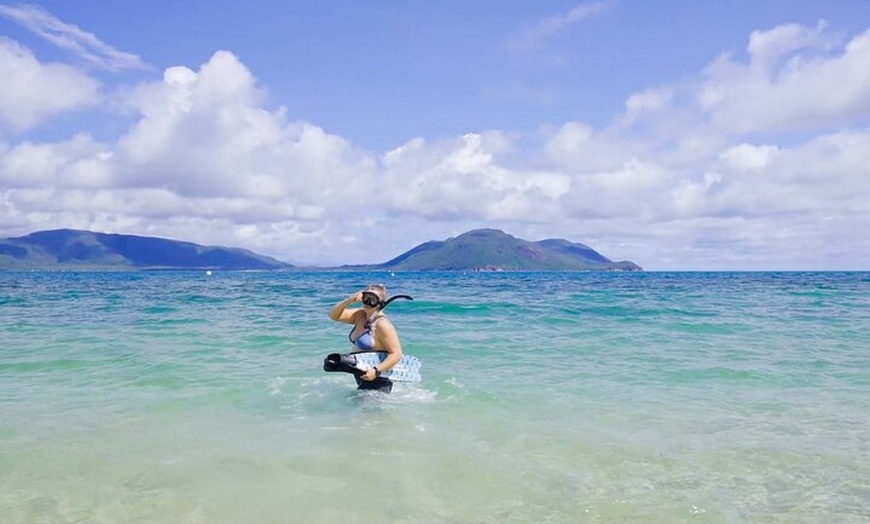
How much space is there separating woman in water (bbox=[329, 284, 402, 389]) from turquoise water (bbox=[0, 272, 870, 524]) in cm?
68

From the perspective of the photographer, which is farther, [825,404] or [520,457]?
[825,404]

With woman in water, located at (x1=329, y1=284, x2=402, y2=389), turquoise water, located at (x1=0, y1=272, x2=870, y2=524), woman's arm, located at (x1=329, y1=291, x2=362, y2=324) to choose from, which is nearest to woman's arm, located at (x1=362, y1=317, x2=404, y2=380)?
woman in water, located at (x1=329, y1=284, x2=402, y2=389)

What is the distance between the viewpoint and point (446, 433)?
9320 mm

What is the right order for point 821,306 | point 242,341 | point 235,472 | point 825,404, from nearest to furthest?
point 235,472 < point 825,404 < point 242,341 < point 821,306

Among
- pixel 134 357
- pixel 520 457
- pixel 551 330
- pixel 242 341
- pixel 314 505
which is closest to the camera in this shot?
pixel 314 505

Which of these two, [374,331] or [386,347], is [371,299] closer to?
[374,331]

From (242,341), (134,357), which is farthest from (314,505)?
(242,341)

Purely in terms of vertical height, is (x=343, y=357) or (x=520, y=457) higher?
(x=343, y=357)

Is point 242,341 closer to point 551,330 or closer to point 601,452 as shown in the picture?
point 551,330

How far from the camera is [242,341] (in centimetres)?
1919

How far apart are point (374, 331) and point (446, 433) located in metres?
2.62

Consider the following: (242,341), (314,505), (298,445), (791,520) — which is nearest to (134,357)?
(242,341)

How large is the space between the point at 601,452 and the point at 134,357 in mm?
12311

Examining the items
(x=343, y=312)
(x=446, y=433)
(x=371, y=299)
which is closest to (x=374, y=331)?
(x=371, y=299)
